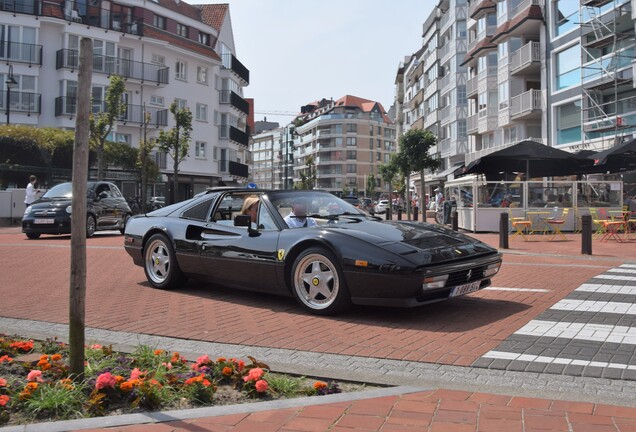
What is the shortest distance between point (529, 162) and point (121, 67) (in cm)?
3321

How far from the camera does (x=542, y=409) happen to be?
10.7 ft

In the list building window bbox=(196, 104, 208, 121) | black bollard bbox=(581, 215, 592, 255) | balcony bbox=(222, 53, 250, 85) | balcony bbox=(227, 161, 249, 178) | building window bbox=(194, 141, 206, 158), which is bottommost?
black bollard bbox=(581, 215, 592, 255)

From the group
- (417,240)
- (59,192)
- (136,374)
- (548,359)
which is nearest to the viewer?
(136,374)

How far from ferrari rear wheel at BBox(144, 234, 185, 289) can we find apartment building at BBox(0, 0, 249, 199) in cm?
2694

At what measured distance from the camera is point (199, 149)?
Result: 171 feet

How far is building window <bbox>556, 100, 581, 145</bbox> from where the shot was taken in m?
32.2

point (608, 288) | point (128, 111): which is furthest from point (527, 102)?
point (608, 288)

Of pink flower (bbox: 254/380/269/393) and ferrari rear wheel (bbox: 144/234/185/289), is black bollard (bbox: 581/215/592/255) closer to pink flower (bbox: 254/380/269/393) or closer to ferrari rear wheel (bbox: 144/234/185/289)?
ferrari rear wheel (bbox: 144/234/185/289)

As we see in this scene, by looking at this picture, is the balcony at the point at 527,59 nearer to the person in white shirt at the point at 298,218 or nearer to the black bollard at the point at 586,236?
the black bollard at the point at 586,236

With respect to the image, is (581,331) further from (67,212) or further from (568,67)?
(568,67)

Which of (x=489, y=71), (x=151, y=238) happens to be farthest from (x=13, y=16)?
(x=151, y=238)

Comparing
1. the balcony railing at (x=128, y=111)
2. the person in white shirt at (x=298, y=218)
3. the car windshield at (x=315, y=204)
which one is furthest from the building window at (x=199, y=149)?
the person in white shirt at (x=298, y=218)

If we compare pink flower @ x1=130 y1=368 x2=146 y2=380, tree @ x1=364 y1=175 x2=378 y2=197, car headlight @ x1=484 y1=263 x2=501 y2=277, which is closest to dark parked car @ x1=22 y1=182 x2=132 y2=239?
car headlight @ x1=484 y1=263 x2=501 y2=277

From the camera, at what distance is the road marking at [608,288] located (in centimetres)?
745
